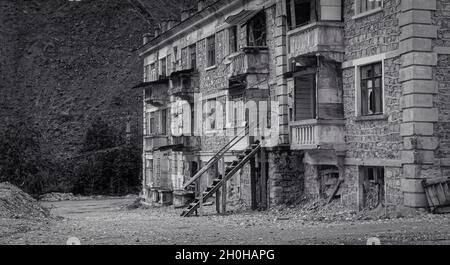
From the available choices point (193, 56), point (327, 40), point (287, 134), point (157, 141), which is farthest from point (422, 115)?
point (157, 141)

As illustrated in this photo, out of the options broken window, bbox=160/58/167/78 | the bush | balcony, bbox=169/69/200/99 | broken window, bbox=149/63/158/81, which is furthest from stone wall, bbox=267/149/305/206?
the bush

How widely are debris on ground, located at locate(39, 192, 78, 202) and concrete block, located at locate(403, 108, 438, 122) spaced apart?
3855 centimetres

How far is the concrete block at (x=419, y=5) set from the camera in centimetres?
2080

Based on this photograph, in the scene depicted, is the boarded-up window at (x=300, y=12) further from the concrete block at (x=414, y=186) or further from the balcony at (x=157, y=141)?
the balcony at (x=157, y=141)

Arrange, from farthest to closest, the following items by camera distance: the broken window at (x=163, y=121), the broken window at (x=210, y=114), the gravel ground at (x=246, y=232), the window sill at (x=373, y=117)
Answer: the broken window at (x=163, y=121) < the broken window at (x=210, y=114) < the window sill at (x=373, y=117) < the gravel ground at (x=246, y=232)

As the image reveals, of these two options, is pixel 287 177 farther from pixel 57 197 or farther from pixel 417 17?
pixel 57 197

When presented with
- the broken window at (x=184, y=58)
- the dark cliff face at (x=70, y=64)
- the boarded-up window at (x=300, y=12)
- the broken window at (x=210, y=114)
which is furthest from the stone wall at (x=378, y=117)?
the dark cliff face at (x=70, y=64)

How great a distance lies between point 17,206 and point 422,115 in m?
14.8

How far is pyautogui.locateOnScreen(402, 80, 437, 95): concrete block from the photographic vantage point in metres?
20.8

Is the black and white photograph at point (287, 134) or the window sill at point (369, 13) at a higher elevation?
the window sill at point (369, 13)

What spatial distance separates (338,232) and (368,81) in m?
7.02

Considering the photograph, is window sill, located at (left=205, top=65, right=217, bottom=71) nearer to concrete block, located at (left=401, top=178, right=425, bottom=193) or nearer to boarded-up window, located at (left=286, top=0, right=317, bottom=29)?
boarded-up window, located at (left=286, top=0, right=317, bottom=29)

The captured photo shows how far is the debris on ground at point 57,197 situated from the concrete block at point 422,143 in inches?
1513

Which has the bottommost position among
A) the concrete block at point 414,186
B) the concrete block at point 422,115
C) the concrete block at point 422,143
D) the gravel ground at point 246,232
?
the gravel ground at point 246,232
